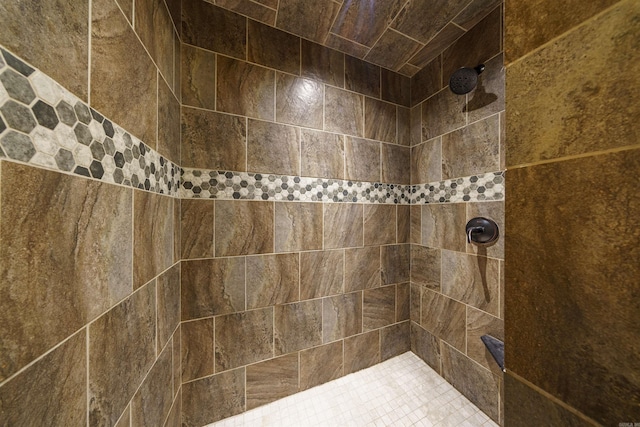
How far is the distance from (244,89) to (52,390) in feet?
3.84

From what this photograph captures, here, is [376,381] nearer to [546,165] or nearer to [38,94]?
[546,165]

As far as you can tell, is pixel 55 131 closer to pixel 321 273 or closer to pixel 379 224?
pixel 321 273

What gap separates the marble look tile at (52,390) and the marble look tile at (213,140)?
0.76 meters

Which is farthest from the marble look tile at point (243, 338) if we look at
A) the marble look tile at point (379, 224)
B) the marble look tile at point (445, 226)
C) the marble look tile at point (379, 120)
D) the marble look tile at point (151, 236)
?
the marble look tile at point (379, 120)

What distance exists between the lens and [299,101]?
1.12 m

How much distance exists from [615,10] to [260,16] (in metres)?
1.29

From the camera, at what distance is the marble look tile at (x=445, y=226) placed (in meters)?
1.16

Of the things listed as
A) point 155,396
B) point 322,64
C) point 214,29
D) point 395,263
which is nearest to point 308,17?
point 322,64

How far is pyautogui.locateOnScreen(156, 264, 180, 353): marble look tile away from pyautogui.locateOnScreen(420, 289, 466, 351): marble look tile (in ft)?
4.76

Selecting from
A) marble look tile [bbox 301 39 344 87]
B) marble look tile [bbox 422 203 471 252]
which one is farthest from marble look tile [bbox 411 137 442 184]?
marble look tile [bbox 301 39 344 87]

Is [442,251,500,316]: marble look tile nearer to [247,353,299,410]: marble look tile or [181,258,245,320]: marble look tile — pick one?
[247,353,299,410]: marble look tile

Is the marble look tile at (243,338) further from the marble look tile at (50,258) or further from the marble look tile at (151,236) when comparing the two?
the marble look tile at (50,258)

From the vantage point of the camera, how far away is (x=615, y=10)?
22cm

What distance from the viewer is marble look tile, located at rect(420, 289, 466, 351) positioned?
3.77 feet
